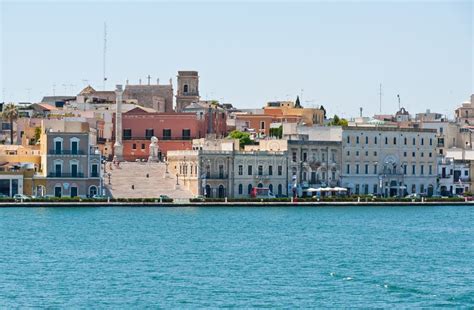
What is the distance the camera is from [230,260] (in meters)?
57.0

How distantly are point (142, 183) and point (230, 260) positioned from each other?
41682 millimetres

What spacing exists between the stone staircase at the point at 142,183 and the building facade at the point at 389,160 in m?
14.0

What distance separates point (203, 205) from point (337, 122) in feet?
117

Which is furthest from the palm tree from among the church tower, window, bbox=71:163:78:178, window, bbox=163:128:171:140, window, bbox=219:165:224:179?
the church tower

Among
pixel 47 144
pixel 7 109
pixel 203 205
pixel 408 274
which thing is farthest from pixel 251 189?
pixel 408 274

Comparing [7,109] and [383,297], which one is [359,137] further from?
[383,297]

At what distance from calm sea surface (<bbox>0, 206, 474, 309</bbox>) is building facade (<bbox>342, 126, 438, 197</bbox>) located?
19893 millimetres

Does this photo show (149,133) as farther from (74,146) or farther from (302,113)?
(302,113)

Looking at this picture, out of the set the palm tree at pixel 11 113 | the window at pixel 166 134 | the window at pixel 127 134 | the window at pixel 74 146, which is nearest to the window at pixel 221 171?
the window at pixel 74 146

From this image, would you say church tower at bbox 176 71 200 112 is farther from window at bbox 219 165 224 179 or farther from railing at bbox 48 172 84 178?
railing at bbox 48 172 84 178

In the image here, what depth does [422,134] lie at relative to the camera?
368 ft

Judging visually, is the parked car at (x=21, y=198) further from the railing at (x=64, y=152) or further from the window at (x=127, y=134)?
the window at (x=127, y=134)

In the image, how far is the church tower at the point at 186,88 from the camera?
447 feet

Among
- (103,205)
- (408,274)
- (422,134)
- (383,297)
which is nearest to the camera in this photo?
(383,297)
